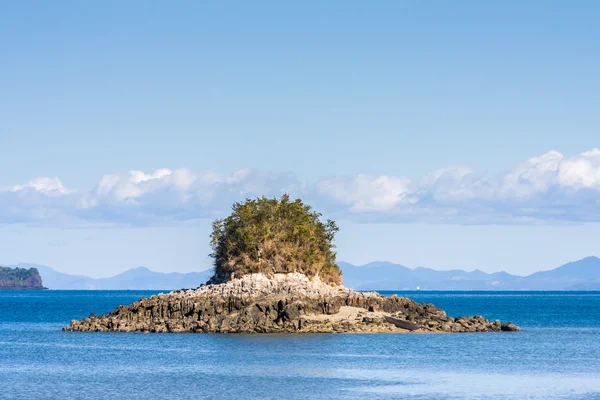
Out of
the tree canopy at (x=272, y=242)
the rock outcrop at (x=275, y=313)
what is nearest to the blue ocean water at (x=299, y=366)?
the rock outcrop at (x=275, y=313)

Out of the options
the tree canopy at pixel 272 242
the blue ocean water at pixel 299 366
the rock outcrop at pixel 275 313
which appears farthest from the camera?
the tree canopy at pixel 272 242

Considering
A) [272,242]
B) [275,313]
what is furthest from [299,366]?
[272,242]

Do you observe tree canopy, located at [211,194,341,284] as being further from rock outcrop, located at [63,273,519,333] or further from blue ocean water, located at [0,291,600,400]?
blue ocean water, located at [0,291,600,400]

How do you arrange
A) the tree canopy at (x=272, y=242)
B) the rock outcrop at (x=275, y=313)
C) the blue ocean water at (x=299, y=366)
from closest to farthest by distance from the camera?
1. the blue ocean water at (x=299, y=366)
2. the rock outcrop at (x=275, y=313)
3. the tree canopy at (x=272, y=242)

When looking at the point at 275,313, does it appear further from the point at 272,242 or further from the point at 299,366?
the point at 299,366

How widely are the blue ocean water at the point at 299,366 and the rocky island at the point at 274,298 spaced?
11.1 feet

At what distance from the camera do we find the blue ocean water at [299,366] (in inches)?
1960

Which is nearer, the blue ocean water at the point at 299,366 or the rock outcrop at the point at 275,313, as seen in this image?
the blue ocean water at the point at 299,366

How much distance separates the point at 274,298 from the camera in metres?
86.4

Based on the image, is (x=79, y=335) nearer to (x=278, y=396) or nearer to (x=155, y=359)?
(x=155, y=359)

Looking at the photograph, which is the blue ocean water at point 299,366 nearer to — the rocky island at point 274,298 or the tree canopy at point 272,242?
the rocky island at point 274,298

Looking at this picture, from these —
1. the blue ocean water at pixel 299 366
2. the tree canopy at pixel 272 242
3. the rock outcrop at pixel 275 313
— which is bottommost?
the blue ocean water at pixel 299 366

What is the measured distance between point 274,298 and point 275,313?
2.26 metres

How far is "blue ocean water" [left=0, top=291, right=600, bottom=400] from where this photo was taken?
163 feet
